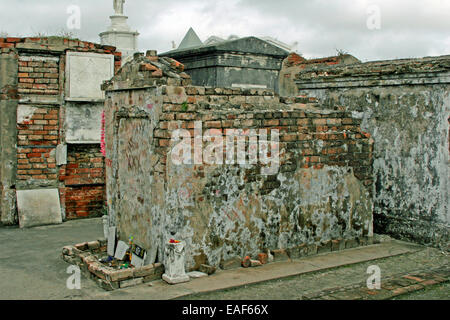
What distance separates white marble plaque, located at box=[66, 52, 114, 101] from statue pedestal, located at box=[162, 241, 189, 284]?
17.0 ft

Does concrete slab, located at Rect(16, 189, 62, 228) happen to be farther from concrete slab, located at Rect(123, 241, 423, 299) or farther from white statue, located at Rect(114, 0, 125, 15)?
white statue, located at Rect(114, 0, 125, 15)

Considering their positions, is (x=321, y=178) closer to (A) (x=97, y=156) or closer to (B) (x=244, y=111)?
(B) (x=244, y=111)

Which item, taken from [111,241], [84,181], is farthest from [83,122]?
[111,241]

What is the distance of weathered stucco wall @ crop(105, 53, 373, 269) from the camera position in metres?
5.96

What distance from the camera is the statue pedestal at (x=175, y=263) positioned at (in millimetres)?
5652

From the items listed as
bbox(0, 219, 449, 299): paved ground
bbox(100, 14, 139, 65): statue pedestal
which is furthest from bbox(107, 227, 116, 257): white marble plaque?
bbox(100, 14, 139, 65): statue pedestal

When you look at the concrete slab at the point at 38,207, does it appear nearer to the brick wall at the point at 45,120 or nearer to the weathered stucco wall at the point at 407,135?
the brick wall at the point at 45,120

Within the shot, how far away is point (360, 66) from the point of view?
8.51 metres

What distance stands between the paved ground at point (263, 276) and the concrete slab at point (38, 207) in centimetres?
139

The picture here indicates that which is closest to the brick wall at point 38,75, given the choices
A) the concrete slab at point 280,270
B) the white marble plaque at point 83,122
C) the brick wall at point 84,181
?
the white marble plaque at point 83,122

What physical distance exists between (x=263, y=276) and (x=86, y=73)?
5930mm

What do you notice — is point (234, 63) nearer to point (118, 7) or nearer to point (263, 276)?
point (263, 276)

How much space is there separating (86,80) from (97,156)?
152cm
